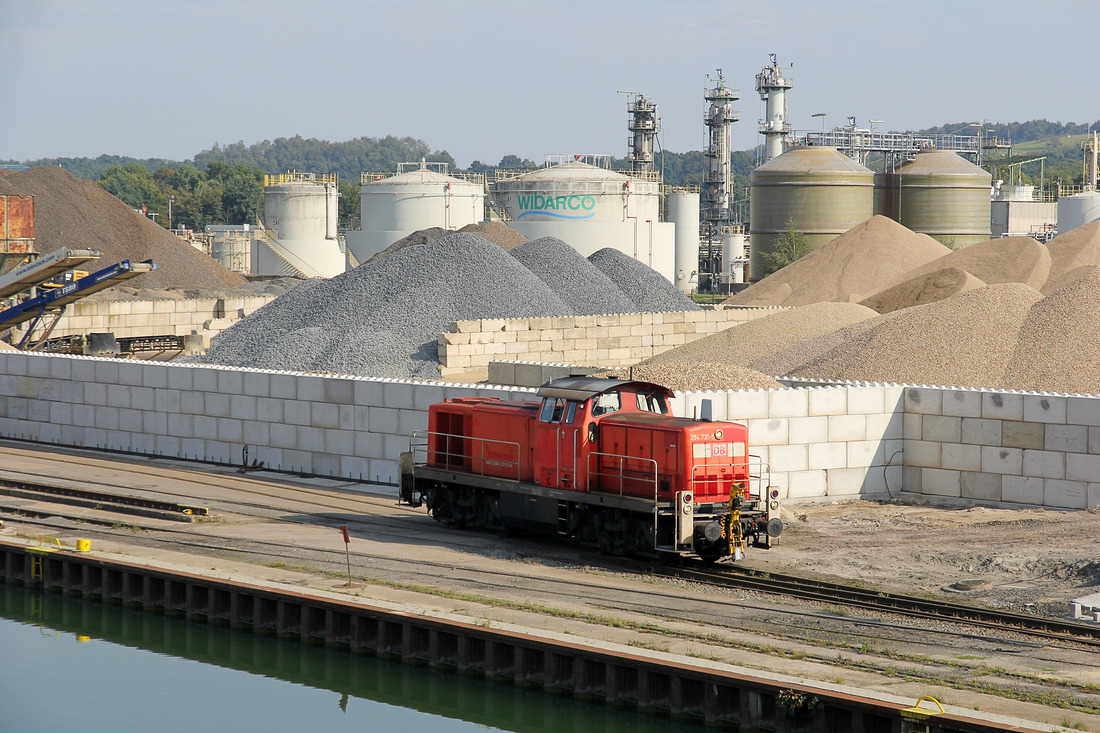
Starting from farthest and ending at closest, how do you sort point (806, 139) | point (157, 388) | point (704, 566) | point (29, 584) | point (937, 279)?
point (806, 139) → point (937, 279) → point (157, 388) → point (29, 584) → point (704, 566)

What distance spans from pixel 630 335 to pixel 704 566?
2449 centimetres

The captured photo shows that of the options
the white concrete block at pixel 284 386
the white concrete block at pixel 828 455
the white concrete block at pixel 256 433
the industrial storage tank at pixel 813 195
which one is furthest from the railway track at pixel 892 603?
the industrial storage tank at pixel 813 195

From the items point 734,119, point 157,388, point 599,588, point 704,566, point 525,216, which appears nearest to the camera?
point 599,588

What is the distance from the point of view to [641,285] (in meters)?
51.2

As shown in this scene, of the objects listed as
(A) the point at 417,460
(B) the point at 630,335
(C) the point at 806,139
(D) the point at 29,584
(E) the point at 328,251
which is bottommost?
(D) the point at 29,584

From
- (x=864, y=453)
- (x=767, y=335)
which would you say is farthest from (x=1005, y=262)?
(x=864, y=453)

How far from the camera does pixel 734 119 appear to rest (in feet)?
333

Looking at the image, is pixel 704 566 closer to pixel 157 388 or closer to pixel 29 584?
pixel 29 584

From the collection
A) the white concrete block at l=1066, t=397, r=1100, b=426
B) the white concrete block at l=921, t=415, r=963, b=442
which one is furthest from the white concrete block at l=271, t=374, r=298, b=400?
the white concrete block at l=1066, t=397, r=1100, b=426

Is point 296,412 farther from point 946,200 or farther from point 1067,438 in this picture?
point 946,200

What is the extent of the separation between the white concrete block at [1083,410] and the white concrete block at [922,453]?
2.48 m

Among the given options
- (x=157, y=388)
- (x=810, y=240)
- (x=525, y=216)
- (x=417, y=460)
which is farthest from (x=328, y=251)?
(x=417, y=460)

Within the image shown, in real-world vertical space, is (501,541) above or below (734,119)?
below

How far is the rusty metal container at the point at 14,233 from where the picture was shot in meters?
45.2
